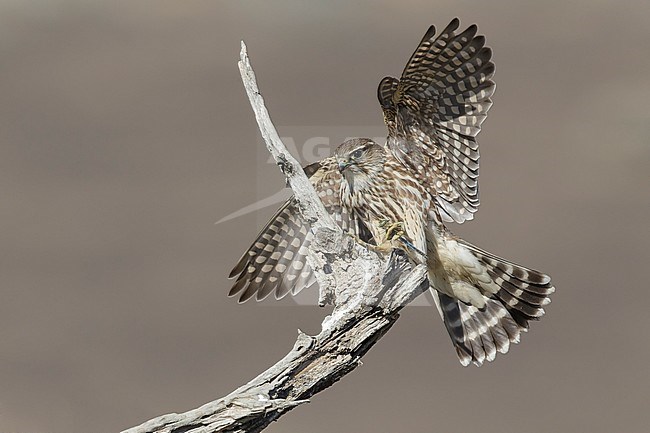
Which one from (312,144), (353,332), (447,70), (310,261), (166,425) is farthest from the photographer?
(312,144)

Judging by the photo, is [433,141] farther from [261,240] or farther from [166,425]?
[166,425]

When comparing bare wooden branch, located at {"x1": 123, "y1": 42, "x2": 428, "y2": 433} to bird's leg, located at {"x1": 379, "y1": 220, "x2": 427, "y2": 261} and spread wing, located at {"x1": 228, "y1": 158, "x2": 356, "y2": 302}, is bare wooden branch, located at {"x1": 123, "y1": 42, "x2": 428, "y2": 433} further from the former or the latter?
spread wing, located at {"x1": 228, "y1": 158, "x2": 356, "y2": 302}

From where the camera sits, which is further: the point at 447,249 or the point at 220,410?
the point at 447,249

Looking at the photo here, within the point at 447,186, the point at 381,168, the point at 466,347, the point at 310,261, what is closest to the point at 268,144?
the point at 310,261

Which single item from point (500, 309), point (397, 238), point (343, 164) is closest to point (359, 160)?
point (343, 164)

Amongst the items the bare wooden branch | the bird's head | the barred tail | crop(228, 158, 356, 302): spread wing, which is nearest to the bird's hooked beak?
the bird's head

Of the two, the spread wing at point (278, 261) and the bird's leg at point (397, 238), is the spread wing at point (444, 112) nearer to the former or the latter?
the bird's leg at point (397, 238)
